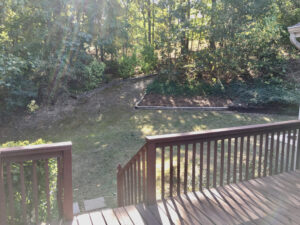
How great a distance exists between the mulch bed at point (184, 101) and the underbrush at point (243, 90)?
0.26 m

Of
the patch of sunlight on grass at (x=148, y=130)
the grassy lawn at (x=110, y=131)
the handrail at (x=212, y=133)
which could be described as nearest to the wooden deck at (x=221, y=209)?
the handrail at (x=212, y=133)

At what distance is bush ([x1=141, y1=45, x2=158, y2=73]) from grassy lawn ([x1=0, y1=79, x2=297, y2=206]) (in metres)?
2.89

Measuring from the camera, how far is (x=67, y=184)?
2324 millimetres

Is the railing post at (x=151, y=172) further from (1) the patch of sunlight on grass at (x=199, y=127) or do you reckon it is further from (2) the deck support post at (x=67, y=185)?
(1) the patch of sunlight on grass at (x=199, y=127)

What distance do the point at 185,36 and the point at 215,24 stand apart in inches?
50.4

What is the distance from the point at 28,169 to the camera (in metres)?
→ 2.48

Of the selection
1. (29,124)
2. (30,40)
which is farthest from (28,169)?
(30,40)

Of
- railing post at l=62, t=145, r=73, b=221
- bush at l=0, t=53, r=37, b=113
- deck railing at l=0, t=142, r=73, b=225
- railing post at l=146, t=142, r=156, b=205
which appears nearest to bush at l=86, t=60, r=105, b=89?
bush at l=0, t=53, r=37, b=113

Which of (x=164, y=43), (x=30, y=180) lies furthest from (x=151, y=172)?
(x=164, y=43)

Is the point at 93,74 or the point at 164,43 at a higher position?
the point at 164,43

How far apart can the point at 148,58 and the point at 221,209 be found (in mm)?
10299

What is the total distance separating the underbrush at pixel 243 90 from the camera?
28.9 ft

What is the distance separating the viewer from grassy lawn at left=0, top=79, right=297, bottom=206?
4944 mm

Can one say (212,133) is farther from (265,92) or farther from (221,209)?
(265,92)
